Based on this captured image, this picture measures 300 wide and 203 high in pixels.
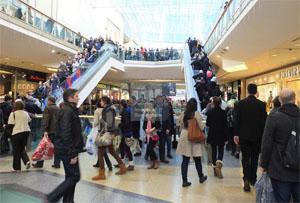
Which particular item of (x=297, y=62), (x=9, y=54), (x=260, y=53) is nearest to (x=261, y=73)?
(x=297, y=62)

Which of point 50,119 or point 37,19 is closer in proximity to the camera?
point 50,119

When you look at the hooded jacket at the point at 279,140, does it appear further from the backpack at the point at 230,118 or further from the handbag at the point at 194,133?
the backpack at the point at 230,118

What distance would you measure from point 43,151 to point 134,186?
199cm

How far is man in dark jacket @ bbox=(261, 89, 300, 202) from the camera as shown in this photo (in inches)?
87.4

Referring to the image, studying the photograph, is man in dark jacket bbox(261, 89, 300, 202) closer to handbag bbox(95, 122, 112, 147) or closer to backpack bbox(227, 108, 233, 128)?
handbag bbox(95, 122, 112, 147)

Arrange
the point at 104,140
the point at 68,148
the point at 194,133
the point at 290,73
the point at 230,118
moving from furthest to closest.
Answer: the point at 290,73
the point at 230,118
the point at 104,140
the point at 194,133
the point at 68,148

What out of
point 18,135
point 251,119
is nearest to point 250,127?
point 251,119

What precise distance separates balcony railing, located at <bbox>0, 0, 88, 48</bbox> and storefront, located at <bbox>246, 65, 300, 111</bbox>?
470 inches

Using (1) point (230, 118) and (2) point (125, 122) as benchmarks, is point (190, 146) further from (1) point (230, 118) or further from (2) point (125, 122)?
(1) point (230, 118)

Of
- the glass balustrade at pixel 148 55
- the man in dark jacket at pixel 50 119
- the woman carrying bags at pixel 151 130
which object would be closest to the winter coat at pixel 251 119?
the woman carrying bags at pixel 151 130

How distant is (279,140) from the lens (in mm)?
2270

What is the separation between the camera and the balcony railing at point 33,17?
9724 mm

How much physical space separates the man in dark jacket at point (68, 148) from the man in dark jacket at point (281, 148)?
206cm

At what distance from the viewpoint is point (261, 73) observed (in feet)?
Result: 54.7
